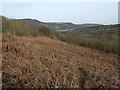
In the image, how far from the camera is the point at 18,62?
331 inches

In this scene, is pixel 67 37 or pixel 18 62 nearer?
A: pixel 18 62

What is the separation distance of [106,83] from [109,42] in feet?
41.8

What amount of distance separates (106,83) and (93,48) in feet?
43.5

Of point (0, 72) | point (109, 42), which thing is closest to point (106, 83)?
point (0, 72)

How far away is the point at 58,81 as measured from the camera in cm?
647

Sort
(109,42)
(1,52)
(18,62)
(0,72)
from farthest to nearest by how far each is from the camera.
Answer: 1. (109,42)
2. (1,52)
3. (18,62)
4. (0,72)

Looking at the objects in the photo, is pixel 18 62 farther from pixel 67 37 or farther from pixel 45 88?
pixel 67 37

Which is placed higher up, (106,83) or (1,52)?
(1,52)

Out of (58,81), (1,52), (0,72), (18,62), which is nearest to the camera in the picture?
(58,81)

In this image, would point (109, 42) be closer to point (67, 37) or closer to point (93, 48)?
point (93, 48)

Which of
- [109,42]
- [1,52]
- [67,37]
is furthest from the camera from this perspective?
[67,37]

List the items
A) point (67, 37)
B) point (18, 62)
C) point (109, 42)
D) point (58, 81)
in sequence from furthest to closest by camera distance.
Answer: point (67, 37)
point (109, 42)
point (18, 62)
point (58, 81)

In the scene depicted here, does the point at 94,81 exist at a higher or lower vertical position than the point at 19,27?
lower

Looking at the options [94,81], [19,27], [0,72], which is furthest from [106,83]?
[19,27]
